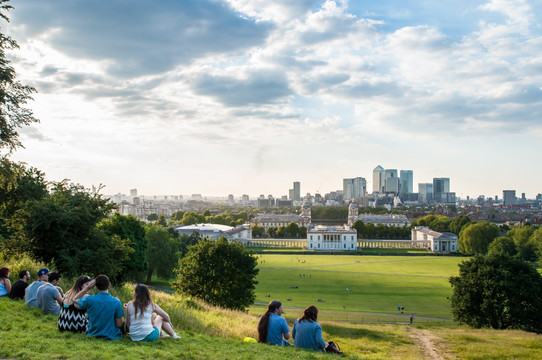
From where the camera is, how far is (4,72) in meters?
15.8

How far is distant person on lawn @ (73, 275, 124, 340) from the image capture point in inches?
294

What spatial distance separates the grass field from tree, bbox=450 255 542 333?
4.33 metres

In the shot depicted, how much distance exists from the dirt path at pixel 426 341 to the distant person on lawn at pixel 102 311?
1141 centimetres

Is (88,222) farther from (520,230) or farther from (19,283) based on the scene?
(520,230)

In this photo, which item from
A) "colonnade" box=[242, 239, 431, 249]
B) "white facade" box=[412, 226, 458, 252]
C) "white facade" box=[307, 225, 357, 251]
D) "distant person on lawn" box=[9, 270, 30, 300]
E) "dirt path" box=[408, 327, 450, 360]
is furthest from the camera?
"white facade" box=[307, 225, 357, 251]

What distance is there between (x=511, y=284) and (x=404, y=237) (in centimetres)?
8977

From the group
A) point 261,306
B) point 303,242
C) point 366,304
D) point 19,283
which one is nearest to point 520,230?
point 303,242

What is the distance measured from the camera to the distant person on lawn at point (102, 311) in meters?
7.46

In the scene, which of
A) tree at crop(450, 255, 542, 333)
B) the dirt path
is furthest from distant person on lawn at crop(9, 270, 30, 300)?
tree at crop(450, 255, 542, 333)

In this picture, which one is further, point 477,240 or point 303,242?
point 303,242

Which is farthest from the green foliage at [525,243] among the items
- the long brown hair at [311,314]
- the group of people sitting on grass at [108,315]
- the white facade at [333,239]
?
the group of people sitting on grass at [108,315]

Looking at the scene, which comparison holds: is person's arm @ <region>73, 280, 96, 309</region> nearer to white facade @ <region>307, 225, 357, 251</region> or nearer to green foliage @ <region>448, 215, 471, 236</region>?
white facade @ <region>307, 225, 357, 251</region>

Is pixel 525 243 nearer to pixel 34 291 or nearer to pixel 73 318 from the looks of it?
pixel 34 291

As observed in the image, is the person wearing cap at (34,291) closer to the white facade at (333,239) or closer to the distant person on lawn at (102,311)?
the distant person on lawn at (102,311)
